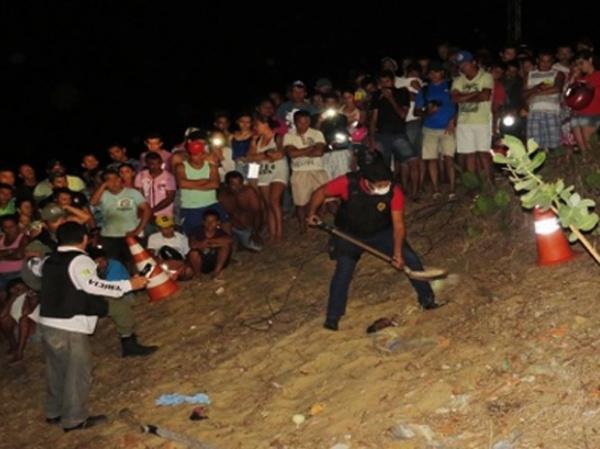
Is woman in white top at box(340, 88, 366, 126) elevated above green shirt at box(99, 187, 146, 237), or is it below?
above

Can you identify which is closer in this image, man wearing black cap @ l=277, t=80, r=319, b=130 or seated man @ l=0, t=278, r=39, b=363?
seated man @ l=0, t=278, r=39, b=363

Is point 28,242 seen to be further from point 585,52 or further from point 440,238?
point 585,52

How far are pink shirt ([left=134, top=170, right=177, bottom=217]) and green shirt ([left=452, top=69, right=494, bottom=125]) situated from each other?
3.60 meters

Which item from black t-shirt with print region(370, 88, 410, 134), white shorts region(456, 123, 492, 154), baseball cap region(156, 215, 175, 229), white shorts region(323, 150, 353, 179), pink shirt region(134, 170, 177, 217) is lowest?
baseball cap region(156, 215, 175, 229)

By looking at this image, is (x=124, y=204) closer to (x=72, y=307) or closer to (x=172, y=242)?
(x=172, y=242)

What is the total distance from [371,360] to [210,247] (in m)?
3.65

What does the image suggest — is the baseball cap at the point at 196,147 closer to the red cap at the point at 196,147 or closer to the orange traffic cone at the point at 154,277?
the red cap at the point at 196,147

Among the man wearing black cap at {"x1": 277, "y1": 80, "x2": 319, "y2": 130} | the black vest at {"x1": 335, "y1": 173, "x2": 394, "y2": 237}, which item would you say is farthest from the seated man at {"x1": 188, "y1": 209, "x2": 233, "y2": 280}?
the black vest at {"x1": 335, "y1": 173, "x2": 394, "y2": 237}

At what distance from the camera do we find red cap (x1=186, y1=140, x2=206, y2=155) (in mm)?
10828

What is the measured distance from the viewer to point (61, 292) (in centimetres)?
782

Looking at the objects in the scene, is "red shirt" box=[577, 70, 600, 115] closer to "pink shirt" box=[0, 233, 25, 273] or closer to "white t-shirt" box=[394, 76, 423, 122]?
"white t-shirt" box=[394, 76, 423, 122]

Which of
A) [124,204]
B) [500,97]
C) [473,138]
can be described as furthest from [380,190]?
[124,204]

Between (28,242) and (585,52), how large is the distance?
6.72m

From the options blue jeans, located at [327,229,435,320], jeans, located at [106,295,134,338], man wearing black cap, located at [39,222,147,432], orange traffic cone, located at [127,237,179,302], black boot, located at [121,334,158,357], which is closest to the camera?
man wearing black cap, located at [39,222,147,432]
